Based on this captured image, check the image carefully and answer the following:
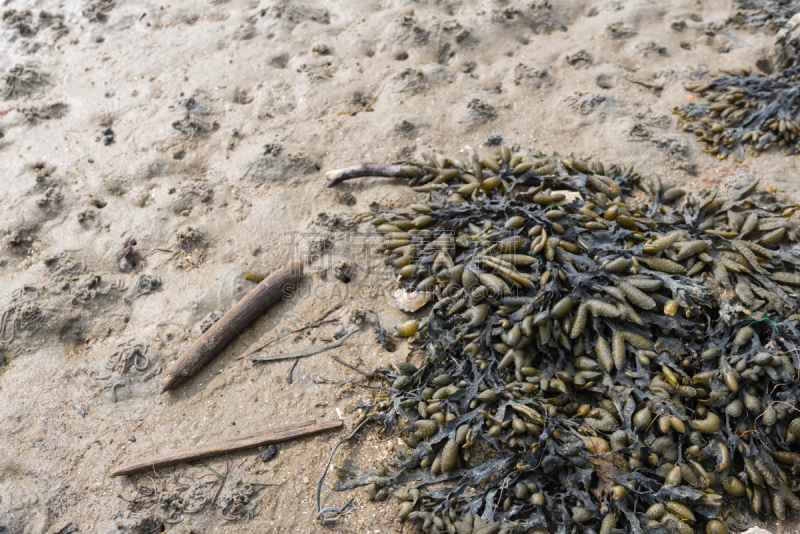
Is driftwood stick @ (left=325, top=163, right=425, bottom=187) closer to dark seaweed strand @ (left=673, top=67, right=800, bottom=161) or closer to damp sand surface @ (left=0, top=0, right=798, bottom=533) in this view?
damp sand surface @ (left=0, top=0, right=798, bottom=533)

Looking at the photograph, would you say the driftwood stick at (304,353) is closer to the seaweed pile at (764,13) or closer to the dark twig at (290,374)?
the dark twig at (290,374)

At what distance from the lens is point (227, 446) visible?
2.61 m

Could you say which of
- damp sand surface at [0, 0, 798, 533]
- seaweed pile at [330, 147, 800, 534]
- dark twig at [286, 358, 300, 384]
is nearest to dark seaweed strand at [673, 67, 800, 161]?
damp sand surface at [0, 0, 798, 533]

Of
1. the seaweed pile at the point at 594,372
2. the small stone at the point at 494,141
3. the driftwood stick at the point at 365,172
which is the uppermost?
the driftwood stick at the point at 365,172

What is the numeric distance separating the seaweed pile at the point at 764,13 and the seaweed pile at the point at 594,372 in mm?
2884

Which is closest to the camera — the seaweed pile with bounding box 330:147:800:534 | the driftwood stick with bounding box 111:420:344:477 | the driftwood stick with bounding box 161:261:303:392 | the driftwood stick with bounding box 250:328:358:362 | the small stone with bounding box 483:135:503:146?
the seaweed pile with bounding box 330:147:800:534

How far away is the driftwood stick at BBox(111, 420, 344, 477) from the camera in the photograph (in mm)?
2547

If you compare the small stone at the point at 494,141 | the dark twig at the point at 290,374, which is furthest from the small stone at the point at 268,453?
the small stone at the point at 494,141

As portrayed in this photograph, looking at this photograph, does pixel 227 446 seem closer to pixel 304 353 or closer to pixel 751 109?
pixel 304 353

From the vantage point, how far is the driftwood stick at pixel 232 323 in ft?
9.43

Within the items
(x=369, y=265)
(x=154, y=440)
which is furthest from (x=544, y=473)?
Result: (x=154, y=440)

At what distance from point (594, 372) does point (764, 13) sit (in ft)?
16.2

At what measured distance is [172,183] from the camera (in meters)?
3.87

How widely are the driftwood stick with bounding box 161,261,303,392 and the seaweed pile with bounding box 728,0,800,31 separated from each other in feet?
17.7
